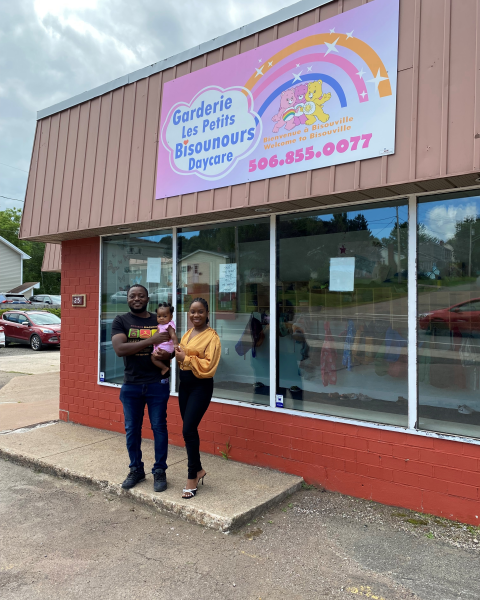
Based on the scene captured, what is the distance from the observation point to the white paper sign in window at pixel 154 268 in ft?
20.2

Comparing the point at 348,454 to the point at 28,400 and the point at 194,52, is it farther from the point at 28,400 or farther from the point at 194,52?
the point at 28,400

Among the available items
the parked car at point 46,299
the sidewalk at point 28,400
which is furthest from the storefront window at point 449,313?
the parked car at point 46,299

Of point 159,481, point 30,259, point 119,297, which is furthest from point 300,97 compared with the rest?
point 30,259

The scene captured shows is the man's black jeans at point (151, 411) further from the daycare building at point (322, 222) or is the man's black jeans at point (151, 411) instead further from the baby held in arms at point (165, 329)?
the daycare building at point (322, 222)

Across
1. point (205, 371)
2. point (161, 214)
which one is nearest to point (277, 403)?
point (205, 371)

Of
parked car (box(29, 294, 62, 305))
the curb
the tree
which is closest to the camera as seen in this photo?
the curb

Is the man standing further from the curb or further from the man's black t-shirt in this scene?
the curb

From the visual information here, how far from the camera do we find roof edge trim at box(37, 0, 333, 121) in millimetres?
4477

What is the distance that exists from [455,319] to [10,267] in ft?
164

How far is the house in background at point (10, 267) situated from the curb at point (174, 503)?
45.4 metres

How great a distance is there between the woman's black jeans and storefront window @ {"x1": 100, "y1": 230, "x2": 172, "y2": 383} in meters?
2.02

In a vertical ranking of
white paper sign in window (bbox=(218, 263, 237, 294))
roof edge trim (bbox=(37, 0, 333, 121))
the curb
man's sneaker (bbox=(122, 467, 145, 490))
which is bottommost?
the curb

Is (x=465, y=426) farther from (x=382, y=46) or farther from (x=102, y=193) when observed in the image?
(x=102, y=193)

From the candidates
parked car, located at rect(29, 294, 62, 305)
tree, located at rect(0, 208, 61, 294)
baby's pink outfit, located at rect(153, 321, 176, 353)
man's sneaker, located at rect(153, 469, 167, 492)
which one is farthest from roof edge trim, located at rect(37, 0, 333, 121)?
tree, located at rect(0, 208, 61, 294)
